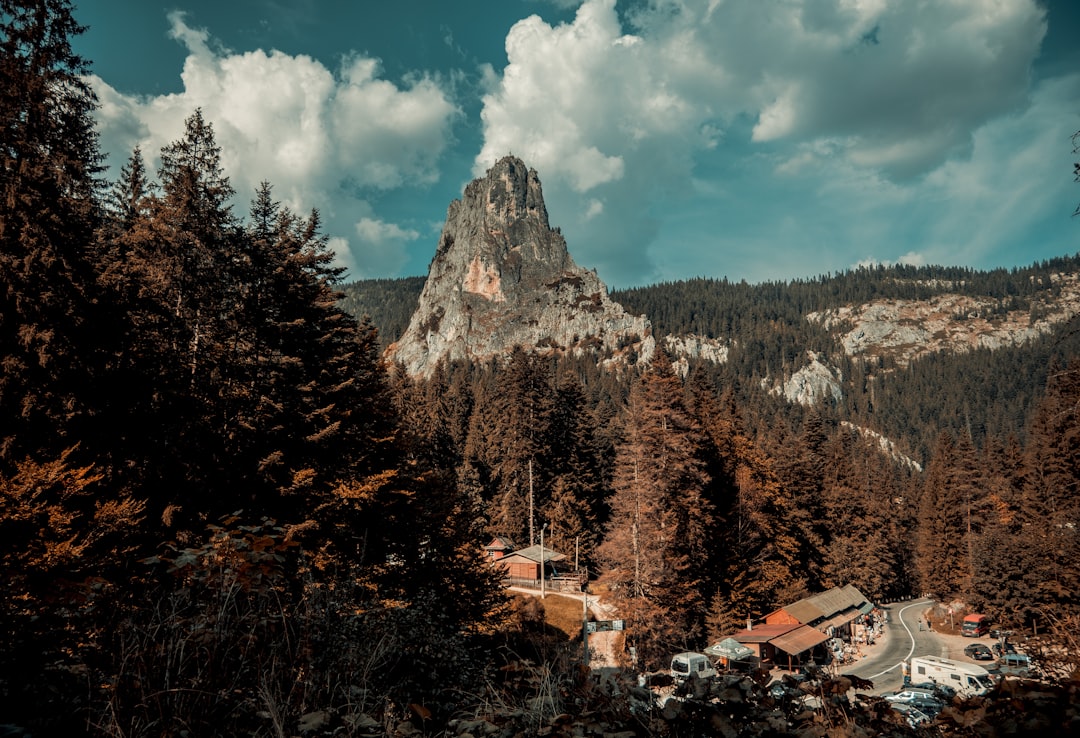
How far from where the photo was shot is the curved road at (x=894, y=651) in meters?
26.2

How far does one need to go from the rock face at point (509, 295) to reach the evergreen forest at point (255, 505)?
377 ft

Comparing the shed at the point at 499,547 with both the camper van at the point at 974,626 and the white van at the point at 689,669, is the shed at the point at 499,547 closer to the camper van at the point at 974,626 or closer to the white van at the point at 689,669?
the white van at the point at 689,669

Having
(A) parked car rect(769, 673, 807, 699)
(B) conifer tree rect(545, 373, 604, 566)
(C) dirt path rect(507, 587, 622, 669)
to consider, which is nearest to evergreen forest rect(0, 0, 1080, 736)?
(A) parked car rect(769, 673, 807, 699)

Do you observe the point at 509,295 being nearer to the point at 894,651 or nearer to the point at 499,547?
the point at 499,547

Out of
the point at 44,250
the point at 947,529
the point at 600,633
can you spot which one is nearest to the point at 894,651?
the point at 600,633

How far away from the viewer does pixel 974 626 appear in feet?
120

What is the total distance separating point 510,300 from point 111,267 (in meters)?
144

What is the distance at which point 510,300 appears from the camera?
15550cm

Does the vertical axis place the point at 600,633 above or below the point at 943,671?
below

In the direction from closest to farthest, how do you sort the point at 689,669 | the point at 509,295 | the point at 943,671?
1. the point at 689,669
2. the point at 943,671
3. the point at 509,295

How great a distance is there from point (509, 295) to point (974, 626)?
429ft

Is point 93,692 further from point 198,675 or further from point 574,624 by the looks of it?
point 574,624

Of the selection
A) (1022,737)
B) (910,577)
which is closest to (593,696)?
(1022,737)

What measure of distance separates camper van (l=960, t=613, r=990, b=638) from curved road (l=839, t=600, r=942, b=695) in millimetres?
1982
